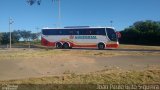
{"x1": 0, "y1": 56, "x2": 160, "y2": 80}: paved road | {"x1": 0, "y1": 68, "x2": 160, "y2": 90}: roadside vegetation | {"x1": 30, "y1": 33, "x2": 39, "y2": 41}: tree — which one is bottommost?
{"x1": 0, "y1": 68, "x2": 160, "y2": 90}: roadside vegetation

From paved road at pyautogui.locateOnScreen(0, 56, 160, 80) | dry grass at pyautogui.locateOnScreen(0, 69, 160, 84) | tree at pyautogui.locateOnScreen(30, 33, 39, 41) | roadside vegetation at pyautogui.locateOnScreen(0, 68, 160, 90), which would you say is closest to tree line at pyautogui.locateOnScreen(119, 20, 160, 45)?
tree at pyautogui.locateOnScreen(30, 33, 39, 41)

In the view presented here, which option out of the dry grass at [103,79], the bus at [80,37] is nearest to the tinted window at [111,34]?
the bus at [80,37]

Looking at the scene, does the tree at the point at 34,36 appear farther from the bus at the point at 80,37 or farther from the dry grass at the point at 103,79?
the dry grass at the point at 103,79

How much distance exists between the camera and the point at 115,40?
154ft

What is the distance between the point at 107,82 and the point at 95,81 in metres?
0.49

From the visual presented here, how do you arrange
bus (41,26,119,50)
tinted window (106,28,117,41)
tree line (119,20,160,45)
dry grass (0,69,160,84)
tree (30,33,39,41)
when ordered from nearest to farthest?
dry grass (0,69,160,84) < tinted window (106,28,117,41) < bus (41,26,119,50) < tree line (119,20,160,45) < tree (30,33,39,41)

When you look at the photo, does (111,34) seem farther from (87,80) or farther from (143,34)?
(143,34)

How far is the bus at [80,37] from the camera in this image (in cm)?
4702

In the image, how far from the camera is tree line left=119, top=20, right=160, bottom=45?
8081 cm

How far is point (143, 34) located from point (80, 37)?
126 feet

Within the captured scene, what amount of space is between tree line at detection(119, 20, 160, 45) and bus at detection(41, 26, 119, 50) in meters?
33.5

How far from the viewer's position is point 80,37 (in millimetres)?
48781

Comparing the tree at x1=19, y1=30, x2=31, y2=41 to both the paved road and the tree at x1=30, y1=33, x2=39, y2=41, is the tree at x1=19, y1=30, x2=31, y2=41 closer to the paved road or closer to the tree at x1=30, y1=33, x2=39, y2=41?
the tree at x1=30, y1=33, x2=39, y2=41

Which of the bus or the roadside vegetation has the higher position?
the bus
